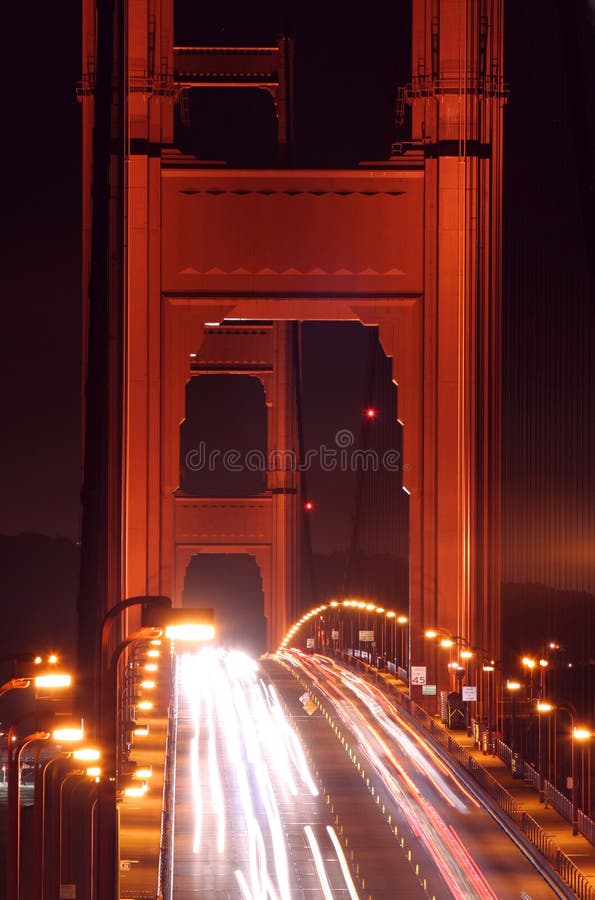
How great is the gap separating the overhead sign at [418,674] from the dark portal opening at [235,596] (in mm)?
96372

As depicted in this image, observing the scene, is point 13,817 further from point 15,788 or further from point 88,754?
point 88,754

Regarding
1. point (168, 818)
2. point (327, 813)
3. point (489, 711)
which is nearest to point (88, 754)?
point (168, 818)

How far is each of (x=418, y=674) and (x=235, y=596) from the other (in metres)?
102

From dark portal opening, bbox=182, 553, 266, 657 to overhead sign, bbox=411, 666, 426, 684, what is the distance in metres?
96.4

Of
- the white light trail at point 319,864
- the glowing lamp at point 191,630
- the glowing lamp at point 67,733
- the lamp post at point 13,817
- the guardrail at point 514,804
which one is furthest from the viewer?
the white light trail at point 319,864

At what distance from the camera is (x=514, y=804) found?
28.2 meters

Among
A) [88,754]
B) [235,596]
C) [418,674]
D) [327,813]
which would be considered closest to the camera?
[88,754]

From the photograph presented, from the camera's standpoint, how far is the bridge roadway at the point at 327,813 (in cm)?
2416

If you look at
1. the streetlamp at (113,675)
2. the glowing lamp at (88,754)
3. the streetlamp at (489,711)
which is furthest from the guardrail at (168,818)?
the streetlamp at (113,675)

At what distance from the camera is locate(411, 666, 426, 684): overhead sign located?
121 ft

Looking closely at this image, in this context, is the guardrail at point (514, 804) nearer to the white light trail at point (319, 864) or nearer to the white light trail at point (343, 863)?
the white light trail at point (343, 863)

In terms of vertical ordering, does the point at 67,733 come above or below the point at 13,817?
above

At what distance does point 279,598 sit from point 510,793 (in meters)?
46.4

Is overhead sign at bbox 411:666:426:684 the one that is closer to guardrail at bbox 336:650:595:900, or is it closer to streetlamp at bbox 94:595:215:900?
guardrail at bbox 336:650:595:900
